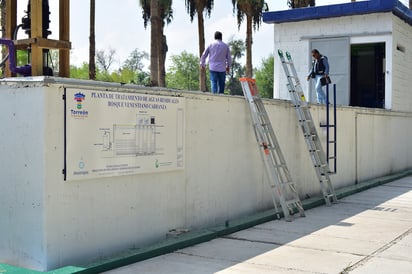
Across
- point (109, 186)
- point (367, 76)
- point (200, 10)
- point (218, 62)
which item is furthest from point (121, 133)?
point (200, 10)

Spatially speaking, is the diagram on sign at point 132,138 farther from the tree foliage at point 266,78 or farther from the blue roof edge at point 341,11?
the tree foliage at point 266,78

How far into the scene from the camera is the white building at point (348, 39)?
18.4 meters

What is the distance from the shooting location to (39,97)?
6039mm

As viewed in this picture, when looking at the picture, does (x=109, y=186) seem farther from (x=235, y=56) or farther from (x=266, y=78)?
(x=235, y=56)

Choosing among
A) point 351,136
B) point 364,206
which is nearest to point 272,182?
point 364,206

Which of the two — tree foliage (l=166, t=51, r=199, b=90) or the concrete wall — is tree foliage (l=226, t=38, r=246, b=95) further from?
the concrete wall

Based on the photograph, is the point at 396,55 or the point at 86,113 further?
the point at 396,55

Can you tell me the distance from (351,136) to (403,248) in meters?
7.50

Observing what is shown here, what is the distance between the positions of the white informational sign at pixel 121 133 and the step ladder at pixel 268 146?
203 cm

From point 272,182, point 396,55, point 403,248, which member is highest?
point 396,55

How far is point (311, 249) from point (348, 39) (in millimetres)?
12836

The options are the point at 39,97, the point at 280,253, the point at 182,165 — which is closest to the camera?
the point at 39,97

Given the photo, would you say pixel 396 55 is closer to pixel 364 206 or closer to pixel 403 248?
pixel 364 206

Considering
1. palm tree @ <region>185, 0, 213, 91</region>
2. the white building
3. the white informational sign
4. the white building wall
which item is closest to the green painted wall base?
the white informational sign
